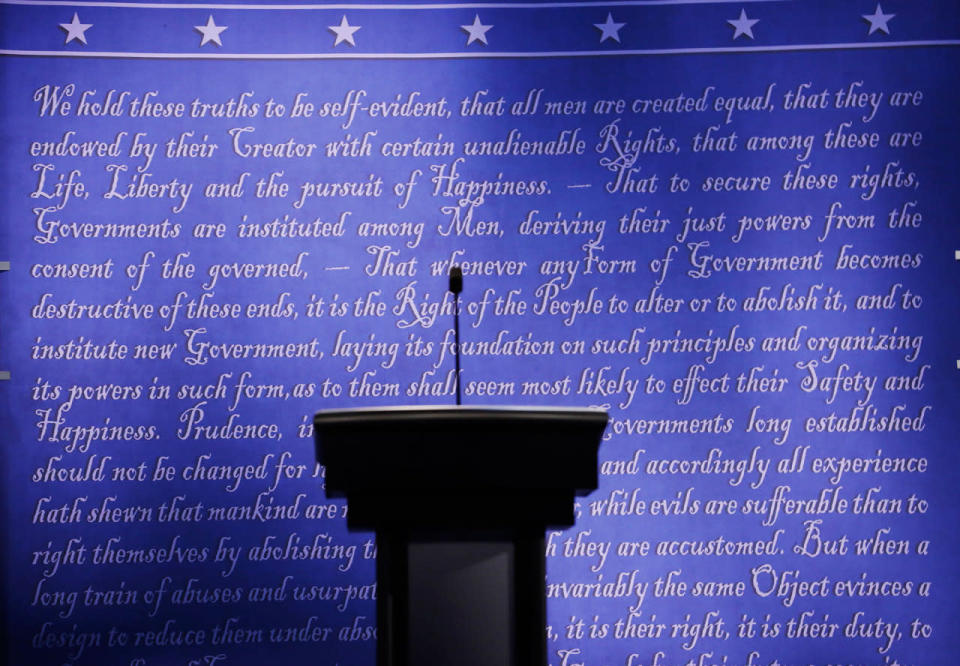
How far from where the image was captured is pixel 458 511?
215 cm

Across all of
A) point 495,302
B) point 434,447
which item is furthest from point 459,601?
point 495,302

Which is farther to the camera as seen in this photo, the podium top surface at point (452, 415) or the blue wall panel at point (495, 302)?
the blue wall panel at point (495, 302)

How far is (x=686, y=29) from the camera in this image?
3.86m

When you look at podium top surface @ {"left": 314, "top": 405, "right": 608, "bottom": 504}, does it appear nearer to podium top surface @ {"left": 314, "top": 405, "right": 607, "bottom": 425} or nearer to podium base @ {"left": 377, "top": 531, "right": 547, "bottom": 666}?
podium top surface @ {"left": 314, "top": 405, "right": 607, "bottom": 425}

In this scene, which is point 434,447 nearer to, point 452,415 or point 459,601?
point 452,415

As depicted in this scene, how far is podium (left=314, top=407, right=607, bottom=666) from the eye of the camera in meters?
2.12

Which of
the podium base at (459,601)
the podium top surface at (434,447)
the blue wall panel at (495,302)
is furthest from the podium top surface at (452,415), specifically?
the blue wall panel at (495,302)

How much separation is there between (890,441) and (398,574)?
2.23m

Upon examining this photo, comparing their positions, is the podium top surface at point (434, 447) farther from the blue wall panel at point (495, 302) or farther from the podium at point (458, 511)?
the blue wall panel at point (495, 302)

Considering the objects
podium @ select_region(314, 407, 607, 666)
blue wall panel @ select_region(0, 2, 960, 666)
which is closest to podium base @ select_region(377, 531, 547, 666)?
podium @ select_region(314, 407, 607, 666)

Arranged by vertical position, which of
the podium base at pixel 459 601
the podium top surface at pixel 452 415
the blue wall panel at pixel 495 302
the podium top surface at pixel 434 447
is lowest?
the podium base at pixel 459 601

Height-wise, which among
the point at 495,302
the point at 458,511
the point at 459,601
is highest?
the point at 495,302

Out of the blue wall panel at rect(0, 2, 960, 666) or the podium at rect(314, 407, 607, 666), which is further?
the blue wall panel at rect(0, 2, 960, 666)

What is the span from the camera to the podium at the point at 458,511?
2121mm
